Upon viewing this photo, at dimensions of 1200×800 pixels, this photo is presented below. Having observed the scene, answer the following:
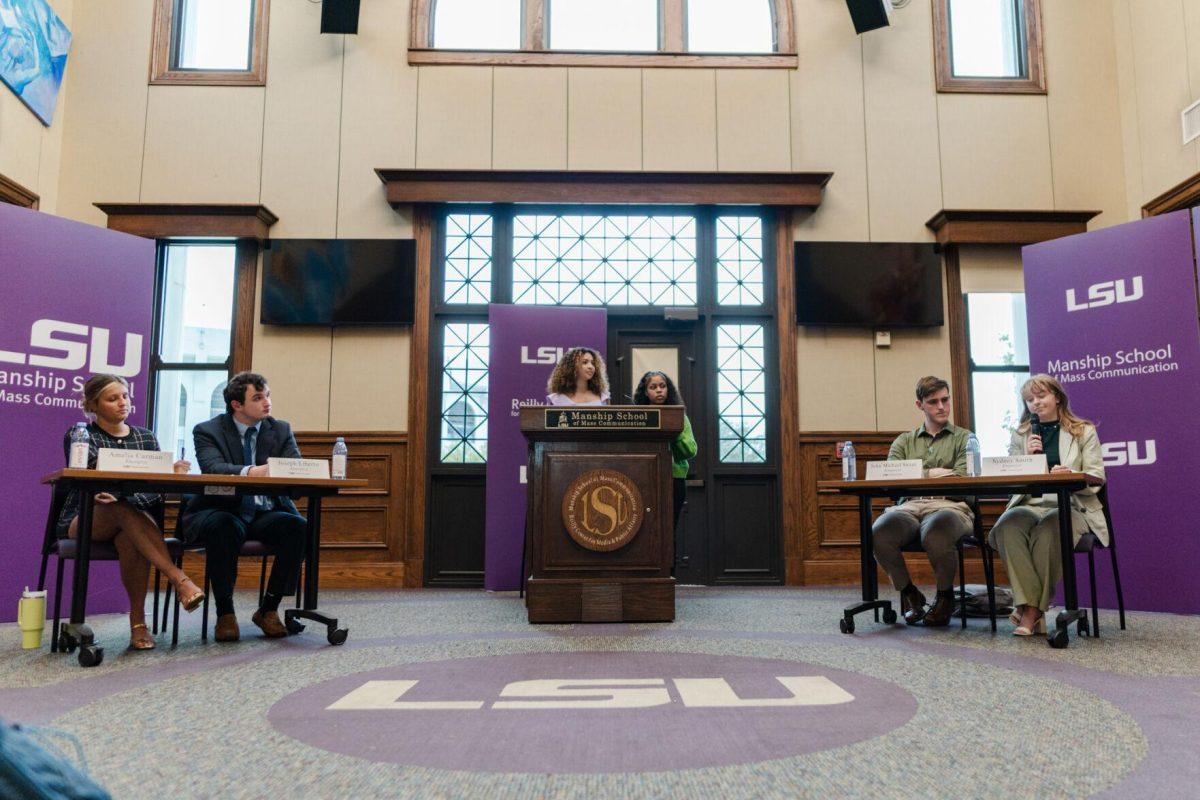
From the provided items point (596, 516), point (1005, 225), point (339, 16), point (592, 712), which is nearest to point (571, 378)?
point (596, 516)

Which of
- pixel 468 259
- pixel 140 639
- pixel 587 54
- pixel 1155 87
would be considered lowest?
pixel 140 639

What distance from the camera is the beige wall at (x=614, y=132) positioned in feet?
20.2

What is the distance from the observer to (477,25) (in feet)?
21.1

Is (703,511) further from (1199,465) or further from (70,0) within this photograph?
(70,0)

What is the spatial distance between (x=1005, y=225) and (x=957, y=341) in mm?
890

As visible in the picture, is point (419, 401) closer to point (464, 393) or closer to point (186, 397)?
point (464, 393)

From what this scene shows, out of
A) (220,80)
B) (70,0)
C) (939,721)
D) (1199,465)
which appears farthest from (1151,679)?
(70,0)

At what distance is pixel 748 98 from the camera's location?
633 centimetres

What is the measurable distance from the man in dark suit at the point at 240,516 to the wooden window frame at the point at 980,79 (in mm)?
5394

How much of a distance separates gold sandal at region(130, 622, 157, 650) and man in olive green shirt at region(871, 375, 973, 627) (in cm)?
293

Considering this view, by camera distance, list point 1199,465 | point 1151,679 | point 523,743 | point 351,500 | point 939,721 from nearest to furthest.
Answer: point 523,743 → point 939,721 → point 1151,679 → point 1199,465 → point 351,500

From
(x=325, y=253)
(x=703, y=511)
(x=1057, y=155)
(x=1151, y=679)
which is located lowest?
(x=1151, y=679)

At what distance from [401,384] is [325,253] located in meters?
1.08

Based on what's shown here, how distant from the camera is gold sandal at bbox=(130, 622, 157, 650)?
3115mm
